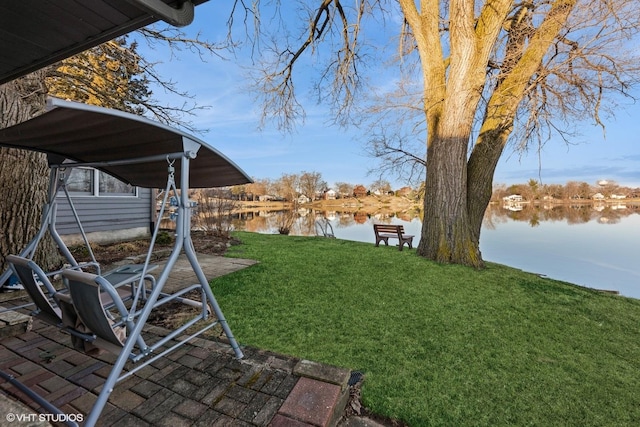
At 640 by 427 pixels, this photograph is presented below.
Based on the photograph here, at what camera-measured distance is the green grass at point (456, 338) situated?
2.02 meters

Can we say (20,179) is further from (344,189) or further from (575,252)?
(344,189)

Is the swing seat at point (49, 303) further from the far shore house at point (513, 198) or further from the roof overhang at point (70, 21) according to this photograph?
the far shore house at point (513, 198)

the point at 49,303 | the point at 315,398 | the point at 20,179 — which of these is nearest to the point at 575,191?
the point at 315,398

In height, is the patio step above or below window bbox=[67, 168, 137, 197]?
below

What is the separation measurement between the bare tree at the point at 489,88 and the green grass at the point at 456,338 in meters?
1.52

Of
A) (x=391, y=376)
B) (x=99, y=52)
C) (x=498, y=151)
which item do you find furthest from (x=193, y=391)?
(x=99, y=52)

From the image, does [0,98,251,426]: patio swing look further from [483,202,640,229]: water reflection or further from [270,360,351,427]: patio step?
[483,202,640,229]: water reflection

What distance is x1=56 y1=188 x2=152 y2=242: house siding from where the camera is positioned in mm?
6867

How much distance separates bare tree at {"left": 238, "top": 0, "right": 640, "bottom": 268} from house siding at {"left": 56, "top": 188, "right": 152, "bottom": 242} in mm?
8294

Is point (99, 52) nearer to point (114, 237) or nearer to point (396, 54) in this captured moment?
point (114, 237)

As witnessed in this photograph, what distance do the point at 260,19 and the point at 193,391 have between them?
6.99 metres

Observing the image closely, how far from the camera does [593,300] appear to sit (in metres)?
4.54

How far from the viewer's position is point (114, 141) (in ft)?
6.82

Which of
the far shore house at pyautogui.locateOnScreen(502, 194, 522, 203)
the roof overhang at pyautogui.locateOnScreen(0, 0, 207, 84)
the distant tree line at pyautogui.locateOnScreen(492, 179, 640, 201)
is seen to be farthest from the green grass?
the far shore house at pyautogui.locateOnScreen(502, 194, 522, 203)
